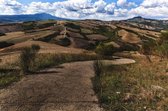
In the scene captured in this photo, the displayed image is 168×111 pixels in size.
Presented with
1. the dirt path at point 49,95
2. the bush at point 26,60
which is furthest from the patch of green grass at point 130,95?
the bush at point 26,60

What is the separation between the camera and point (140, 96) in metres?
22.0

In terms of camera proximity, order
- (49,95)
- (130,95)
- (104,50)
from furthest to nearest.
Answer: (104,50)
(130,95)
(49,95)

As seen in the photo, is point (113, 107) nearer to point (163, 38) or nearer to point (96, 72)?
point (96, 72)

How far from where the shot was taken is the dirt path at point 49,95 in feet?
61.5

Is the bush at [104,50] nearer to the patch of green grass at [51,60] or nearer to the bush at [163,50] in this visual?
the patch of green grass at [51,60]

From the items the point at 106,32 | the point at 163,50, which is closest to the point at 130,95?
the point at 163,50

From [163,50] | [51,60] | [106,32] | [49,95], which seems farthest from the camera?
[106,32]

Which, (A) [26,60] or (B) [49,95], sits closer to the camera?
(B) [49,95]

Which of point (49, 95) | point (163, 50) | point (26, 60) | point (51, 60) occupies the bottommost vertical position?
point (163, 50)

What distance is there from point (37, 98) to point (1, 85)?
5.01m

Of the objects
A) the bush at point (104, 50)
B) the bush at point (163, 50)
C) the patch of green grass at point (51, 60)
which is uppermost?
the patch of green grass at point (51, 60)

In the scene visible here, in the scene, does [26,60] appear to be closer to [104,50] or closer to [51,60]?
[51,60]

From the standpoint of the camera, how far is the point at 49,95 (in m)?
21.5

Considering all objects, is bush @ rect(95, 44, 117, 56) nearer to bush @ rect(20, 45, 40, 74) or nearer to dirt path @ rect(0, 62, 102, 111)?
bush @ rect(20, 45, 40, 74)
